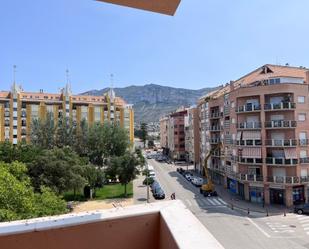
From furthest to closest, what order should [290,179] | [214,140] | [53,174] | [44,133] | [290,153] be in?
1. [44,133]
2. [214,140]
3. [290,153]
4. [290,179]
5. [53,174]

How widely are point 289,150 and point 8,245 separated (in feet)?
117

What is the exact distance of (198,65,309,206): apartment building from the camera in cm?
3459

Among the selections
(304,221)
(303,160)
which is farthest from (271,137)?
(304,221)

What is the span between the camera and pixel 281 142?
34.7 m

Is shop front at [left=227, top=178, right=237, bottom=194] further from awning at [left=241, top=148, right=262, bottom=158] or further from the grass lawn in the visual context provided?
the grass lawn

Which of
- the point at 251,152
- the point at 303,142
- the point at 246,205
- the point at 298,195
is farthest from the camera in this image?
the point at 251,152

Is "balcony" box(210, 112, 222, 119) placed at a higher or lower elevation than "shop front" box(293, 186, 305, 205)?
higher

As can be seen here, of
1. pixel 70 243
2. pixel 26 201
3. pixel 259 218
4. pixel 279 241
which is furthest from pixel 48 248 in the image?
pixel 259 218

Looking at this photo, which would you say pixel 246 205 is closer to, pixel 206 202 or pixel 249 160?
pixel 206 202

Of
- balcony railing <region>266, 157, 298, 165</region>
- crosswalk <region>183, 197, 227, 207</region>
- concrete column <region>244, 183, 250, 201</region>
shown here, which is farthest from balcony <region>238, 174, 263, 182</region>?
crosswalk <region>183, 197, 227, 207</region>

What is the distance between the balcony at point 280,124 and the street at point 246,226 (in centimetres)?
950

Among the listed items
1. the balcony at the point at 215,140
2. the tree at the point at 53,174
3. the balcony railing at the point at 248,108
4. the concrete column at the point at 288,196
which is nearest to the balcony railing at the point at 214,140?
the balcony at the point at 215,140

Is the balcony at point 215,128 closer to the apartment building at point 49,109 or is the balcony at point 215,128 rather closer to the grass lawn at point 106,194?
the grass lawn at point 106,194

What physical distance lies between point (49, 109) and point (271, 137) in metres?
53.9
